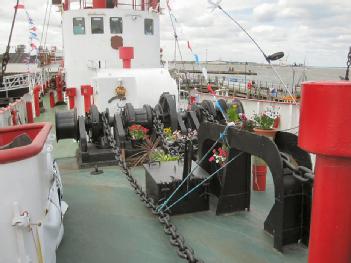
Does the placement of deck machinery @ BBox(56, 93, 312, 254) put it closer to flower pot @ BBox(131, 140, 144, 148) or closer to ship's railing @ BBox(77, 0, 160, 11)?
flower pot @ BBox(131, 140, 144, 148)

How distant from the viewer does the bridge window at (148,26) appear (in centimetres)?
1181

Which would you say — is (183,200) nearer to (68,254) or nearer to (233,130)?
(233,130)

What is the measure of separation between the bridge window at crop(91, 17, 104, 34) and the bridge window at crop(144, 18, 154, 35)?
143cm

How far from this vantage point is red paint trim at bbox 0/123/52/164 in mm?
2529

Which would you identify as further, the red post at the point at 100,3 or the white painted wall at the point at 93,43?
the red post at the point at 100,3

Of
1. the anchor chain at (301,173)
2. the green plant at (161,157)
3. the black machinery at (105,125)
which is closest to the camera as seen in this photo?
the anchor chain at (301,173)

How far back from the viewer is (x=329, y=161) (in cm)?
182

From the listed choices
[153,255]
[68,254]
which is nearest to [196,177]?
[153,255]

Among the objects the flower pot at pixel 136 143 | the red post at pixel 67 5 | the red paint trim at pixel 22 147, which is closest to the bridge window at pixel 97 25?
the red post at pixel 67 5

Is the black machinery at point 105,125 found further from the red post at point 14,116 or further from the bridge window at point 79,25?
the bridge window at point 79,25

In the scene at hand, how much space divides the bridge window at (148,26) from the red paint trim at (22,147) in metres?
8.41

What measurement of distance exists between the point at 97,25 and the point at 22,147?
9.44 meters

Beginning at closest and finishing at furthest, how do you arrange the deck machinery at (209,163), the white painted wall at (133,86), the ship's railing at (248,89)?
the deck machinery at (209,163) → the white painted wall at (133,86) → the ship's railing at (248,89)

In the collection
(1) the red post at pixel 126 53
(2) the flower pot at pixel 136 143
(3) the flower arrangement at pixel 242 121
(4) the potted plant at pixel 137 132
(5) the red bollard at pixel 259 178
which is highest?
(1) the red post at pixel 126 53
